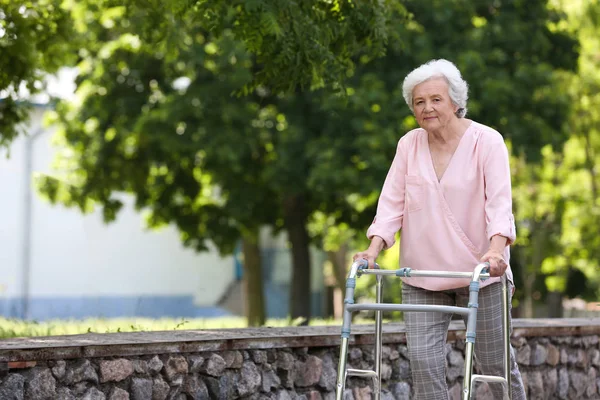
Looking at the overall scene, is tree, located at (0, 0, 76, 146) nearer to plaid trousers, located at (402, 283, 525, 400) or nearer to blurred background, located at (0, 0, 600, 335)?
blurred background, located at (0, 0, 600, 335)

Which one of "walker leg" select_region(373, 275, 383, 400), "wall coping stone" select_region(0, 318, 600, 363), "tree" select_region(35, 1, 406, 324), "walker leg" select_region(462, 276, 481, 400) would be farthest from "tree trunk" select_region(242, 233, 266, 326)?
"walker leg" select_region(462, 276, 481, 400)

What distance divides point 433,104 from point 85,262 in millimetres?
28460

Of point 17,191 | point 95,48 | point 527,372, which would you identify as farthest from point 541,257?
point 527,372

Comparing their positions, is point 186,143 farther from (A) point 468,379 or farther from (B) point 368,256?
(A) point 468,379

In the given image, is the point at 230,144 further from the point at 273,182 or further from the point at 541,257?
the point at 541,257

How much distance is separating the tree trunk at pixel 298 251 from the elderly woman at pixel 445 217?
48.2 feet

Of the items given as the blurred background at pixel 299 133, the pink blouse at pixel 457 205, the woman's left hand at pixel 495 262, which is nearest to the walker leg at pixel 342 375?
the pink blouse at pixel 457 205

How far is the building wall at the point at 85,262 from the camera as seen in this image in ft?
99.3

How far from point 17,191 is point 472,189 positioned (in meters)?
26.9

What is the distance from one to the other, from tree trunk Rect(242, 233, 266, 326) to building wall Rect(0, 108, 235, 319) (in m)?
8.04

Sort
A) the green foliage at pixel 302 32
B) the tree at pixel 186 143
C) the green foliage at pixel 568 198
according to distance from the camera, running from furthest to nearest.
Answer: the green foliage at pixel 568 198, the tree at pixel 186 143, the green foliage at pixel 302 32

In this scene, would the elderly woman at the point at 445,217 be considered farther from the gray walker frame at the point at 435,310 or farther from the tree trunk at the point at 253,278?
the tree trunk at the point at 253,278

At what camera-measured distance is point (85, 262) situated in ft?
106

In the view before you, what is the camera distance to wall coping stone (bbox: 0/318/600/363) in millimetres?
5520
